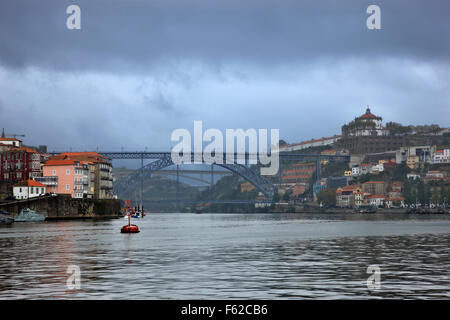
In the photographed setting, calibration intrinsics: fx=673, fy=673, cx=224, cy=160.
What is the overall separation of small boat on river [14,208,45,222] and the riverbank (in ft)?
7.94

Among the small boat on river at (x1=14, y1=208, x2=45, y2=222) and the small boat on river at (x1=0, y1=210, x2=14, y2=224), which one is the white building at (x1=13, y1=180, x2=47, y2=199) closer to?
the small boat on river at (x1=14, y1=208, x2=45, y2=222)

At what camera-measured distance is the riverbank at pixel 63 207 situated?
118062 millimetres

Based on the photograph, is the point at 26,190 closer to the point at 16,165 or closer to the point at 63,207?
the point at 63,207

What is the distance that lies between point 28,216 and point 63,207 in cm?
1239

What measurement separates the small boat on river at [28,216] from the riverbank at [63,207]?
2.42 meters

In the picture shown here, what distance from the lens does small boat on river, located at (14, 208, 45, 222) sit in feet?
370

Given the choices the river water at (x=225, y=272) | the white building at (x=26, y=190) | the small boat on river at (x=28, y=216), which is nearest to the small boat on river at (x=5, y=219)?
the small boat on river at (x=28, y=216)

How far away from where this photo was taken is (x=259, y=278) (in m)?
29.3

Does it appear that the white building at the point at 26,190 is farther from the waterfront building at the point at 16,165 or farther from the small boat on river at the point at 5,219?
the small boat on river at the point at 5,219

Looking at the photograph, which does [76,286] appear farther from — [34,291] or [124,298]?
[124,298]

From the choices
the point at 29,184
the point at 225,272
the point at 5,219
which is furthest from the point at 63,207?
the point at 225,272
